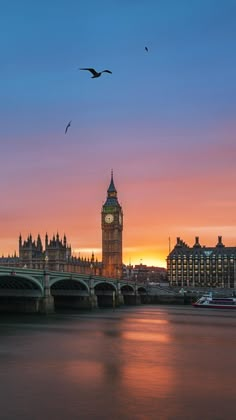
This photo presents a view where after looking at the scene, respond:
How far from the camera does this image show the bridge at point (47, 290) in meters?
85.7

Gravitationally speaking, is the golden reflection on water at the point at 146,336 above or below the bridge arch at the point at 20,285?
below

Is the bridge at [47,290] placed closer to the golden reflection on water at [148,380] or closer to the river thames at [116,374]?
the river thames at [116,374]

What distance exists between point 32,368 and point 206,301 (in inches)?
3885

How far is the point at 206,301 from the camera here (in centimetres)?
13212

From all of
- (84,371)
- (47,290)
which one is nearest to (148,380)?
(84,371)

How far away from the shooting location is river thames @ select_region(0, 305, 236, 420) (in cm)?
2572

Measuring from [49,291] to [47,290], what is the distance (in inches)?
39.2

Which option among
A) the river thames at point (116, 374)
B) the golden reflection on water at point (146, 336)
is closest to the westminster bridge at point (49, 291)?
the golden reflection on water at point (146, 336)

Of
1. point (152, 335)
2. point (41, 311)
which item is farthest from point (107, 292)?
point (152, 335)

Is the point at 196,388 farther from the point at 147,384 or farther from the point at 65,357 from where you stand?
the point at 65,357

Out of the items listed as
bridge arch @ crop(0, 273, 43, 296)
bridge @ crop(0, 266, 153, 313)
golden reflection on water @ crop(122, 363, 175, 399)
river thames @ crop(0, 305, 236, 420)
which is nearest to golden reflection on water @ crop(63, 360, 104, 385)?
river thames @ crop(0, 305, 236, 420)

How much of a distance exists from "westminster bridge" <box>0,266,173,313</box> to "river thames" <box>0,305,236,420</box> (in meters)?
23.0

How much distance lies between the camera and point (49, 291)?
89500mm

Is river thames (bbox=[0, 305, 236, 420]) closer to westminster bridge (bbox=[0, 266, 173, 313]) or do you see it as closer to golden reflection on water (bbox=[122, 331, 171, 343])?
golden reflection on water (bbox=[122, 331, 171, 343])
